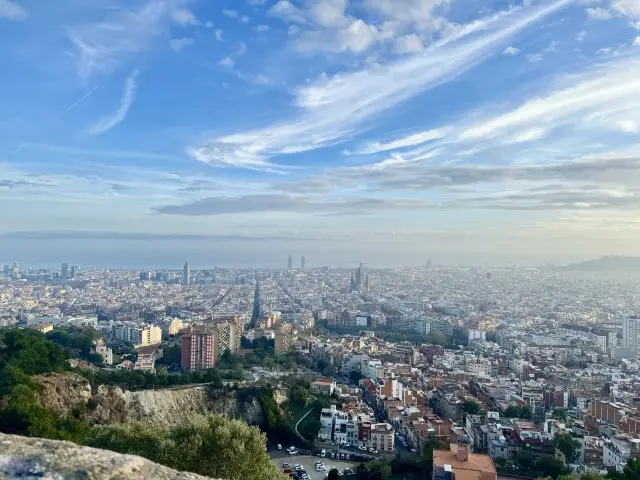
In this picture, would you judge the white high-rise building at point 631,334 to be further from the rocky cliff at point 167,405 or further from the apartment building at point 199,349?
the rocky cliff at point 167,405

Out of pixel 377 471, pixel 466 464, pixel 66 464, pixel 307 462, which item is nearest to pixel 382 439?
pixel 307 462

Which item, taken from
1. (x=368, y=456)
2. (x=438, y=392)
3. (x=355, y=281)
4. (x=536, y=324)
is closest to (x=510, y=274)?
(x=355, y=281)

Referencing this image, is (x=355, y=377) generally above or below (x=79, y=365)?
below

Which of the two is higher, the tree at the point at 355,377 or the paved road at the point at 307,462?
the paved road at the point at 307,462

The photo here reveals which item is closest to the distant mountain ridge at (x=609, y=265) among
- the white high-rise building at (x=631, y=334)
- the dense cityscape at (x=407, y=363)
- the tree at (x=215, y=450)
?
the dense cityscape at (x=407, y=363)

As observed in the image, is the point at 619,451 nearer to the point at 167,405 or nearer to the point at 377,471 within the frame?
the point at 377,471

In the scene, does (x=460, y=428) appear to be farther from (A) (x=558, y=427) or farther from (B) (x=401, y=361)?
(B) (x=401, y=361)
